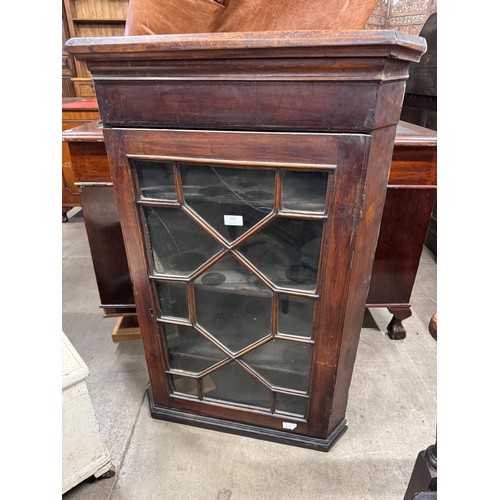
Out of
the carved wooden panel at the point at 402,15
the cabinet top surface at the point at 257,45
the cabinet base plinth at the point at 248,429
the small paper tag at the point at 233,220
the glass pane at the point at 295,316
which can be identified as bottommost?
the cabinet base plinth at the point at 248,429

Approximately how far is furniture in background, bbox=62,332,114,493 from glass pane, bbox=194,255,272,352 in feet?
1.15

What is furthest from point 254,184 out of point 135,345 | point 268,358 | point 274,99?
point 135,345

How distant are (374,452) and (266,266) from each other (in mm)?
749

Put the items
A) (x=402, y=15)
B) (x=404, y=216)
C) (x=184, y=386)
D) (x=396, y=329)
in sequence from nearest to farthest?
(x=184, y=386)
(x=404, y=216)
(x=396, y=329)
(x=402, y=15)

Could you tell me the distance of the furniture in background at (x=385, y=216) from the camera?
3.99ft

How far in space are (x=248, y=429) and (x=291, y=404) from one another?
0.64 feet

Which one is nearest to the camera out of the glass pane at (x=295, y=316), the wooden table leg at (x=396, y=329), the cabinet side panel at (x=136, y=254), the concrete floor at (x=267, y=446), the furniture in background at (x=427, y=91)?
the cabinet side panel at (x=136, y=254)

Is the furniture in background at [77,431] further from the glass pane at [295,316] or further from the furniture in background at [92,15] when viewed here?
the furniture in background at [92,15]

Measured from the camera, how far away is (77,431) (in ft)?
3.33

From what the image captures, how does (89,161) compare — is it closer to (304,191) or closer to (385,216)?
(304,191)

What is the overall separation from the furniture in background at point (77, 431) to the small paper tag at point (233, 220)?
20.9 inches

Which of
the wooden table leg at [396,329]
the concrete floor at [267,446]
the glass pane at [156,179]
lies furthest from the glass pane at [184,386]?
the wooden table leg at [396,329]

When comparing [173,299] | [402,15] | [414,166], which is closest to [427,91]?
[402,15]

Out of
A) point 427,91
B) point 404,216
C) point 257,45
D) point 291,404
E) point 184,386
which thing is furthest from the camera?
point 427,91
